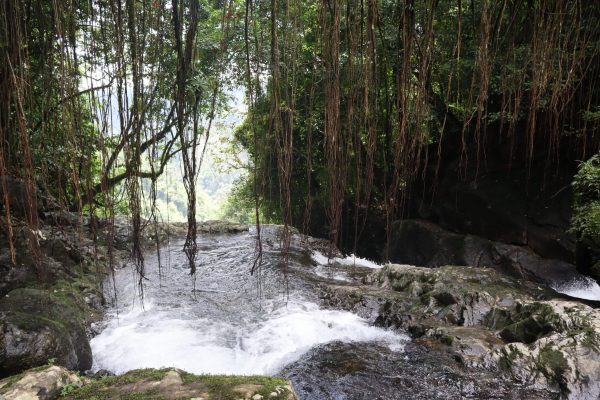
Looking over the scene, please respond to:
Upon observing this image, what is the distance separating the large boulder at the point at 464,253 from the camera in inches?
275

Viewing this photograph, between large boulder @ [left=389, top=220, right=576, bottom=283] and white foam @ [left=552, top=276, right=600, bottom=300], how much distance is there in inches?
5.2

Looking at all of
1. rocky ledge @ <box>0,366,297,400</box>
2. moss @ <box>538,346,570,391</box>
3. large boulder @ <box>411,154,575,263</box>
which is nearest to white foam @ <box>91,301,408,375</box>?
moss @ <box>538,346,570,391</box>

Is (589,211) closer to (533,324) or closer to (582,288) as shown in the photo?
(533,324)

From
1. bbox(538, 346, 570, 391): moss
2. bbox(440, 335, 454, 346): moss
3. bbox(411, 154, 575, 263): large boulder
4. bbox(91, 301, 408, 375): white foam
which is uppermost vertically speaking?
bbox(411, 154, 575, 263): large boulder

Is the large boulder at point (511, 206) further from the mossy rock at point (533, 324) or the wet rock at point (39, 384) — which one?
the wet rock at point (39, 384)

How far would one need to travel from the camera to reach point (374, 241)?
11.6 metres

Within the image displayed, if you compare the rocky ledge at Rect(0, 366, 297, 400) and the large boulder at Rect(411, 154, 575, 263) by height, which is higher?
the large boulder at Rect(411, 154, 575, 263)

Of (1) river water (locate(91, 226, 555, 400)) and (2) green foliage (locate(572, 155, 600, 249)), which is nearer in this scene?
(1) river water (locate(91, 226, 555, 400))

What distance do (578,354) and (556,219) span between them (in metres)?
4.37

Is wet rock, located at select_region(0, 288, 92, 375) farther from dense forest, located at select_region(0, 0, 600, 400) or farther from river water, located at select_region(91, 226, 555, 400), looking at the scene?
river water, located at select_region(91, 226, 555, 400)

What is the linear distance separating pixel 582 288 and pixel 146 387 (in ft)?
21.4

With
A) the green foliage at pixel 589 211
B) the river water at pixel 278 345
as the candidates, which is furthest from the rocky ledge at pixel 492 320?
the green foliage at pixel 589 211

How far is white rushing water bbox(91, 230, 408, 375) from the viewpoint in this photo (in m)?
4.33

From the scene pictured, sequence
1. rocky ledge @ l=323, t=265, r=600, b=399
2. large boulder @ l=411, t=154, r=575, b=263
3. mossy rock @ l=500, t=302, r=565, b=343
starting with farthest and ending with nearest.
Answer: large boulder @ l=411, t=154, r=575, b=263 < mossy rock @ l=500, t=302, r=565, b=343 < rocky ledge @ l=323, t=265, r=600, b=399
